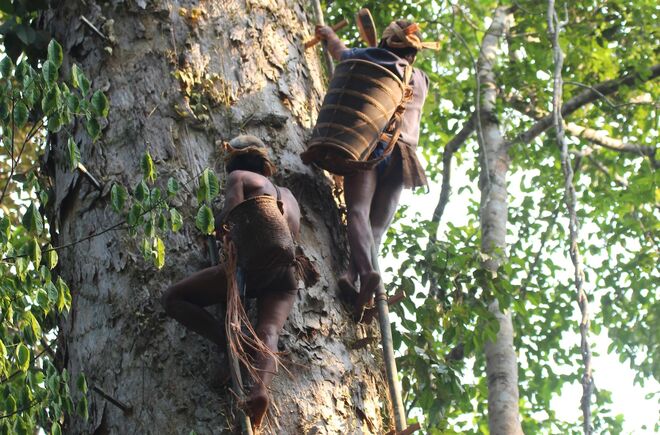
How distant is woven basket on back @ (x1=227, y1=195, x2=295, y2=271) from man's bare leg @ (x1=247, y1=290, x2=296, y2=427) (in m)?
0.18

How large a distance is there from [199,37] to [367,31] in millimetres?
1304

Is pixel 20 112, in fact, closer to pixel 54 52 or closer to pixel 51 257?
pixel 54 52

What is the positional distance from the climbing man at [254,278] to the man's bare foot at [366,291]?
1.20 feet

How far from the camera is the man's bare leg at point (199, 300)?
13.6ft

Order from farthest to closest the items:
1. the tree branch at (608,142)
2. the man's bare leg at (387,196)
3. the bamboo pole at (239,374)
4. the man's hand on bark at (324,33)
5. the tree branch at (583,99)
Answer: the tree branch at (608,142) → the tree branch at (583,99) → the man's hand on bark at (324,33) → the man's bare leg at (387,196) → the bamboo pole at (239,374)

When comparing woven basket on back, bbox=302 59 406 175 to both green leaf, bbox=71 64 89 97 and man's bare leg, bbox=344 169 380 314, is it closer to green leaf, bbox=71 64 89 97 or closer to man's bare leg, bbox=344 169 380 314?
man's bare leg, bbox=344 169 380 314

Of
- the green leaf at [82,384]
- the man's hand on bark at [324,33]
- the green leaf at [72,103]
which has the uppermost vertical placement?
the man's hand on bark at [324,33]

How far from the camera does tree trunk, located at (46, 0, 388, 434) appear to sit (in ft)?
13.4

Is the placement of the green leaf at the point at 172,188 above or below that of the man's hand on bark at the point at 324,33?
below

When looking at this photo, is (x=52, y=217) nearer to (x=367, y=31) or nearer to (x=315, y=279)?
(x=315, y=279)

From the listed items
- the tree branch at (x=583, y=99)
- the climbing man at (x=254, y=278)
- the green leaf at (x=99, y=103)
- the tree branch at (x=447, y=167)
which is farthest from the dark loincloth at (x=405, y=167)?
the tree branch at (x=583, y=99)

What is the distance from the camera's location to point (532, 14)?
9961mm

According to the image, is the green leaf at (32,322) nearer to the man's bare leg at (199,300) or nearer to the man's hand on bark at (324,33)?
the man's bare leg at (199,300)

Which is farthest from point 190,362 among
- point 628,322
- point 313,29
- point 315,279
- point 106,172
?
point 628,322
